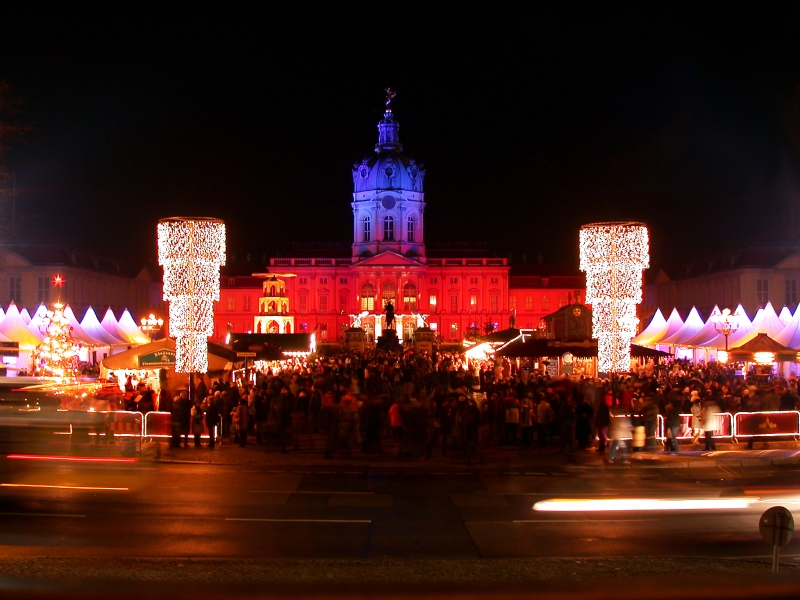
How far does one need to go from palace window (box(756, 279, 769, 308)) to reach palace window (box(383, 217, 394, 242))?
58496 millimetres

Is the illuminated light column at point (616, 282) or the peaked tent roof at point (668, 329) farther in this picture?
the peaked tent roof at point (668, 329)

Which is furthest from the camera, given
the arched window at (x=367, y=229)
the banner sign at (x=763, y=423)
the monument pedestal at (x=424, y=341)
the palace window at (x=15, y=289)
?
the arched window at (x=367, y=229)

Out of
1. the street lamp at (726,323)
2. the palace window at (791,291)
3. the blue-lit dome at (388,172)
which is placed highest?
the blue-lit dome at (388,172)

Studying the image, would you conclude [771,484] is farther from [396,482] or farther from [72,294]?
[72,294]

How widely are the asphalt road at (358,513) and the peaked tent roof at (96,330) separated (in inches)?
1013

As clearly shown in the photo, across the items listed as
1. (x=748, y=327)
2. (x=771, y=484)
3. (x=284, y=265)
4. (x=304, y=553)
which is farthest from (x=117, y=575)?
(x=284, y=265)

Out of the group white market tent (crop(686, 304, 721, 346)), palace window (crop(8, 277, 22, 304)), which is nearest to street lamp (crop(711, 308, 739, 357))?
white market tent (crop(686, 304, 721, 346))

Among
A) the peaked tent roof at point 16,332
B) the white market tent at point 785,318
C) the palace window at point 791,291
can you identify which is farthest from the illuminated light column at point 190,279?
the palace window at point 791,291

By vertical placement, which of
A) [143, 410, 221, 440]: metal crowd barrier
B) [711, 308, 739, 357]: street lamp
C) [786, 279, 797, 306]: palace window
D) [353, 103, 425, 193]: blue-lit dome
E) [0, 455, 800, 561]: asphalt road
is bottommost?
[0, 455, 800, 561]: asphalt road

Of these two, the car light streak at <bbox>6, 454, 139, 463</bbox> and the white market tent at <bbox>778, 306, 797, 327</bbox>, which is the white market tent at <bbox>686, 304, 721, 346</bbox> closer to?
the white market tent at <bbox>778, 306, 797, 327</bbox>

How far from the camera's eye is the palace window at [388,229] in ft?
382

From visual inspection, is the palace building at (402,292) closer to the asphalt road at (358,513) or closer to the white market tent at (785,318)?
the white market tent at (785,318)

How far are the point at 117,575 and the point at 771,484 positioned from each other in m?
12.1

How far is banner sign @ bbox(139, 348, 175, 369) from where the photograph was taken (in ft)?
85.5
